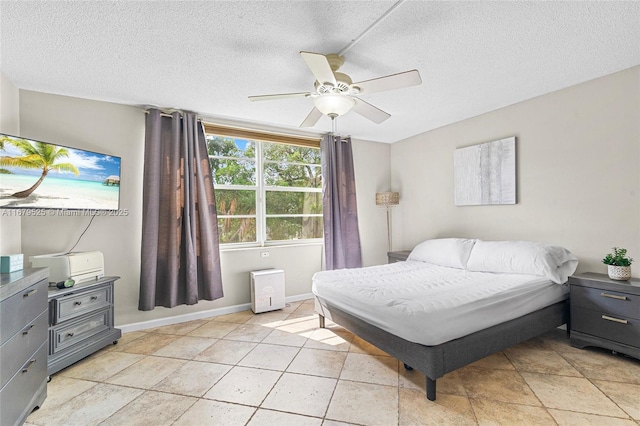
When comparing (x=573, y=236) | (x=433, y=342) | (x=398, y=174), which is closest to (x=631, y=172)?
(x=573, y=236)

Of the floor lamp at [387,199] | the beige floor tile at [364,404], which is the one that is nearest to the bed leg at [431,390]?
the beige floor tile at [364,404]

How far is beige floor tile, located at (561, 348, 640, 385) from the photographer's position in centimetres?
204

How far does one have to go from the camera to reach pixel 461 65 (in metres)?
2.37

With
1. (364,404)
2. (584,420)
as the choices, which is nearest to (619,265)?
(584,420)

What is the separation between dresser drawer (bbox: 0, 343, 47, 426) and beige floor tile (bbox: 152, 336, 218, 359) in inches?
31.9

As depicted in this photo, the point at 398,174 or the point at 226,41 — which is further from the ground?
the point at 226,41

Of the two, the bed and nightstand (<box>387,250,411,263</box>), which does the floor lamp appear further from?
the bed

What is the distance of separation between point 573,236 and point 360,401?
2.69 m

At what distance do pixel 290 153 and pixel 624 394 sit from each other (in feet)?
13.3

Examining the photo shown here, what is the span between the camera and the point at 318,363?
2334mm

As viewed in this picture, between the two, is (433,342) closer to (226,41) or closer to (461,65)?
(461,65)

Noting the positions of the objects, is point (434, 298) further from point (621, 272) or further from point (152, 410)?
point (152, 410)

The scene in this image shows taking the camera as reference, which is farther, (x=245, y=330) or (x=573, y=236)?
(x=245, y=330)

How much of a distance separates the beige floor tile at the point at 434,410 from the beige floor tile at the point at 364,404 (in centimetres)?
6
